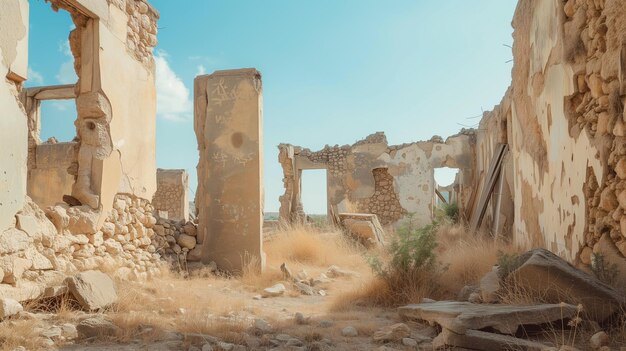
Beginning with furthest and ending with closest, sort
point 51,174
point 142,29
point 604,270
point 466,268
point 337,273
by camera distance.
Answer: point 51,174
point 337,273
point 142,29
point 466,268
point 604,270

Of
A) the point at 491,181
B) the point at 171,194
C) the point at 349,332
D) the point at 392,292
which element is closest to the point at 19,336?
Result: the point at 349,332

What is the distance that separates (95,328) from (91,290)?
2.80ft

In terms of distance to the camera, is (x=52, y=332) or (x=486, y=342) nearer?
(x=486, y=342)

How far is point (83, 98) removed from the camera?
4.89m

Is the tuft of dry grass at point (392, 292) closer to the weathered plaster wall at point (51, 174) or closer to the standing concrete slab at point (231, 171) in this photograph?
the standing concrete slab at point (231, 171)

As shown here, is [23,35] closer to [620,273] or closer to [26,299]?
[26,299]

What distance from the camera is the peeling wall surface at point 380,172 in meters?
13.5

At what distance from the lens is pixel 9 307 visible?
325 centimetres

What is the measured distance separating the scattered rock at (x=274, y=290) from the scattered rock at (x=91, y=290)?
1761 millimetres

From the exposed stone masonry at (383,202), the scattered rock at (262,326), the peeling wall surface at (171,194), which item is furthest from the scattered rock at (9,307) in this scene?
the exposed stone masonry at (383,202)

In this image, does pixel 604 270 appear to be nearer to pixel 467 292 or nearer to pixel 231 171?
pixel 467 292

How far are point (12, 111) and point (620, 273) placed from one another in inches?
176

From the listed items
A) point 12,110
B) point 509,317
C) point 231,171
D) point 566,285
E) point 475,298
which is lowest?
point 475,298

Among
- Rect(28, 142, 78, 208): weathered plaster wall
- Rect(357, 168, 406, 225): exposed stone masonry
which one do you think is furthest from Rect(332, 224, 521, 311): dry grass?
Rect(357, 168, 406, 225): exposed stone masonry
